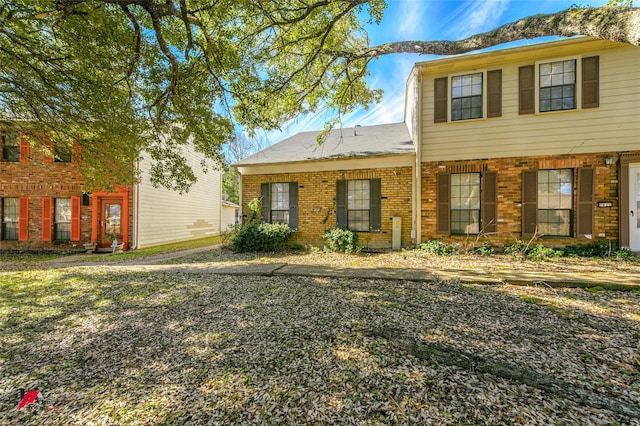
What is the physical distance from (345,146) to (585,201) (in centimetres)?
729

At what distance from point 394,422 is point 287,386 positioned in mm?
841

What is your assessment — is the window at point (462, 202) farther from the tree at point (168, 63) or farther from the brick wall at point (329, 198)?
the tree at point (168, 63)

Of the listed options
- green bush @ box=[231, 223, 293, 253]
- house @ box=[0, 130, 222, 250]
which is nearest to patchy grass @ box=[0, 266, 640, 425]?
green bush @ box=[231, 223, 293, 253]

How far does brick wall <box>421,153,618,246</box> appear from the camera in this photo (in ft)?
23.2

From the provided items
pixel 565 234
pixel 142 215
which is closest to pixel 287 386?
pixel 565 234

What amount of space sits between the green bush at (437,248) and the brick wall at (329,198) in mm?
605

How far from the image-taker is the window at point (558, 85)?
7332 mm

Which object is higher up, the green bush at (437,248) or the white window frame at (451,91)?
the white window frame at (451,91)

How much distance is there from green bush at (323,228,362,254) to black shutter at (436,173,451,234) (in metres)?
2.58

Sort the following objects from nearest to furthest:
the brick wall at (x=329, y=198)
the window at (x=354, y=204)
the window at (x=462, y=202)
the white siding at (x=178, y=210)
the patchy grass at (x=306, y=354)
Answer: the patchy grass at (x=306, y=354)
the window at (x=462, y=202)
the brick wall at (x=329, y=198)
the window at (x=354, y=204)
the white siding at (x=178, y=210)

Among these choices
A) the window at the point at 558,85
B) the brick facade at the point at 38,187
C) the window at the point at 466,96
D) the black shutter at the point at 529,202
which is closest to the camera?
the window at the point at 558,85

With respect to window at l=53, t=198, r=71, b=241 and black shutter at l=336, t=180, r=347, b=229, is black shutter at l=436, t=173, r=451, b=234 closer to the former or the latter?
black shutter at l=336, t=180, r=347, b=229

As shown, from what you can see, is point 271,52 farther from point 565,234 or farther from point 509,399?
point 565,234

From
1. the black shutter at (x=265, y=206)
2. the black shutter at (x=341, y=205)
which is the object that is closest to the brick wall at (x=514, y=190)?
the black shutter at (x=341, y=205)
